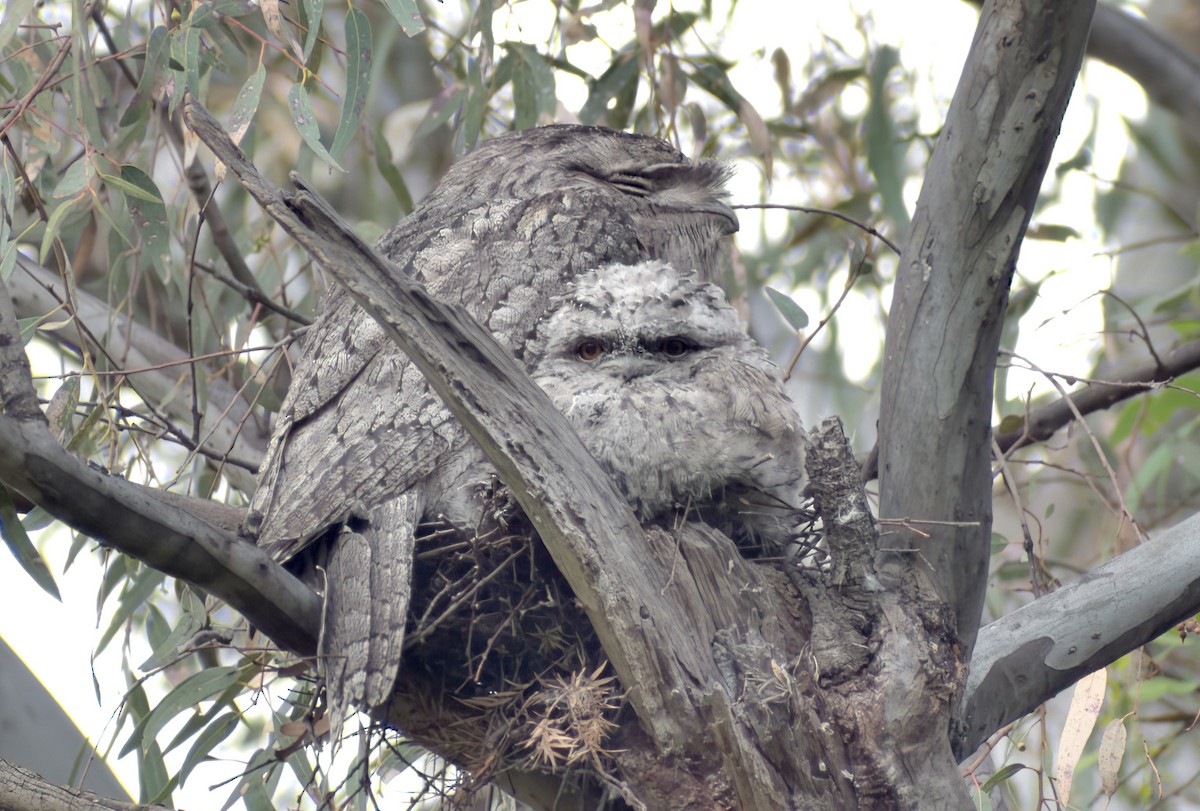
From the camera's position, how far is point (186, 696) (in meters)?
2.50

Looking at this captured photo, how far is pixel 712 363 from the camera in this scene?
82.7 inches

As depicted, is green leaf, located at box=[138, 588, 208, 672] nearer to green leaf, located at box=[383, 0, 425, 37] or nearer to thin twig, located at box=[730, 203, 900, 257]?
green leaf, located at box=[383, 0, 425, 37]

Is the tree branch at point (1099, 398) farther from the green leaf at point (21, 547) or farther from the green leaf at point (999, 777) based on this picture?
the green leaf at point (21, 547)

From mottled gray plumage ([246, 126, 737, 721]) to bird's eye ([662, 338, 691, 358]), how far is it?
34 cm

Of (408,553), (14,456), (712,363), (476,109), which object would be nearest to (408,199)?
(476,109)

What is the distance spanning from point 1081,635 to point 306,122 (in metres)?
1.61

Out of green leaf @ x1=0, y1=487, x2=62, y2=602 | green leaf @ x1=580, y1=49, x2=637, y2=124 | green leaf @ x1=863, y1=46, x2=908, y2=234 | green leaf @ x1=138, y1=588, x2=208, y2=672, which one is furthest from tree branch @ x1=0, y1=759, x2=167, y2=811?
green leaf @ x1=863, y1=46, x2=908, y2=234

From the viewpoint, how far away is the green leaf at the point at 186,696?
8.09ft

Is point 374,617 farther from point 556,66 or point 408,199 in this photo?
point 556,66

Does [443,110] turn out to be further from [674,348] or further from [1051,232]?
[1051,232]

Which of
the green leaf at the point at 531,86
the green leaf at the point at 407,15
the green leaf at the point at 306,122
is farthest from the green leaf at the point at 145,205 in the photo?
the green leaf at the point at 531,86

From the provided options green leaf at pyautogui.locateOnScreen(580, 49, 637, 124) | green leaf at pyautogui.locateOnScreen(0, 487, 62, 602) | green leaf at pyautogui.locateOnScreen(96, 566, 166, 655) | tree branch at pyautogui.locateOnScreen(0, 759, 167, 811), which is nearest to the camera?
tree branch at pyautogui.locateOnScreen(0, 759, 167, 811)

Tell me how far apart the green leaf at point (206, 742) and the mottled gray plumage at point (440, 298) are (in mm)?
720

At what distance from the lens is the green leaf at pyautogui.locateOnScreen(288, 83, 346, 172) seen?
79.6 inches
